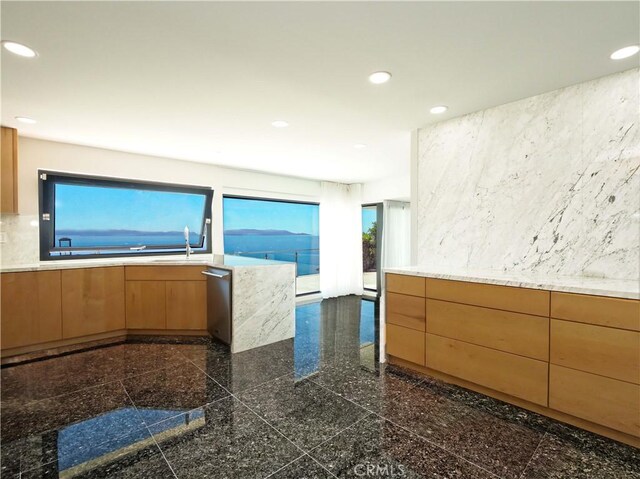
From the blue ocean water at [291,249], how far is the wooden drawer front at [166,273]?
2.01 m

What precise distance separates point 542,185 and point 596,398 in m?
1.57

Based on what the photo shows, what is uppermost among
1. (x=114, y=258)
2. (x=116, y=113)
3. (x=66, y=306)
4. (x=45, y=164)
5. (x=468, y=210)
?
(x=116, y=113)

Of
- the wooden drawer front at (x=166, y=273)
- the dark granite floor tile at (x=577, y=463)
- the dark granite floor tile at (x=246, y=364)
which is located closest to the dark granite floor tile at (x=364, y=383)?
the dark granite floor tile at (x=246, y=364)

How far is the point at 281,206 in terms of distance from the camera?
20.2ft

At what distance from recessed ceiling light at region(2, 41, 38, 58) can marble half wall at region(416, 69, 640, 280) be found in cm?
327

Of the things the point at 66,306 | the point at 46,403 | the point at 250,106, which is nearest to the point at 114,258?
the point at 66,306

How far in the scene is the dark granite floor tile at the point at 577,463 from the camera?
1596 mm

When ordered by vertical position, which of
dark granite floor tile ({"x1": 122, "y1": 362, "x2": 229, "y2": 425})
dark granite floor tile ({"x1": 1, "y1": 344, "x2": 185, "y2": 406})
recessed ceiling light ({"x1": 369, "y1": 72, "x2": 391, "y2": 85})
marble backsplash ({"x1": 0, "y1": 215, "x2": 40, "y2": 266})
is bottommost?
dark granite floor tile ({"x1": 1, "y1": 344, "x2": 185, "y2": 406})

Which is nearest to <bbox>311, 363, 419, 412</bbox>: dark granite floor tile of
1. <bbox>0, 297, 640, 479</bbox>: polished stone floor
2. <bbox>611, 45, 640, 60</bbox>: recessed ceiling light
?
<bbox>0, 297, 640, 479</bbox>: polished stone floor

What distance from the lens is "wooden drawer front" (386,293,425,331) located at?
2729 mm

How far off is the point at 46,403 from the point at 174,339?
1483 mm

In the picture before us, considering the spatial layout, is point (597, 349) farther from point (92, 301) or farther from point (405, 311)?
point (92, 301)

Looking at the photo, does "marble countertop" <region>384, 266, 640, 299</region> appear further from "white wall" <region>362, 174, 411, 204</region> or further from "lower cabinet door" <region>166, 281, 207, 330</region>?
"white wall" <region>362, 174, 411, 204</region>

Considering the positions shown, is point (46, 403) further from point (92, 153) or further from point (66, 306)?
point (92, 153)
